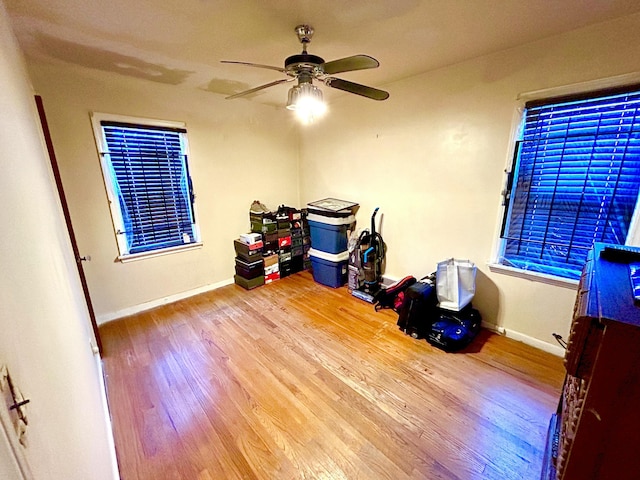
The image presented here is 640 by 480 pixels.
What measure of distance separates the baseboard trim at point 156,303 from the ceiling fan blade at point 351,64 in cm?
281

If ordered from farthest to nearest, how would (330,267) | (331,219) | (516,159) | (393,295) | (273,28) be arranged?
1. (330,267)
2. (331,219)
3. (393,295)
4. (516,159)
5. (273,28)

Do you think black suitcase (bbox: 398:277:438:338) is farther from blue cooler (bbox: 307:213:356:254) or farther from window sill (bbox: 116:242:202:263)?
window sill (bbox: 116:242:202:263)

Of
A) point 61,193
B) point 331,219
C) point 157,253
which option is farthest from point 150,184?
point 331,219

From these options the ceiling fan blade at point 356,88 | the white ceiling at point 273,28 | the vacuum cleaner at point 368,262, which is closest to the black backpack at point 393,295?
the vacuum cleaner at point 368,262

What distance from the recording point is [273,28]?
5.65 ft

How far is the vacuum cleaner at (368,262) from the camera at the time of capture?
314 centimetres

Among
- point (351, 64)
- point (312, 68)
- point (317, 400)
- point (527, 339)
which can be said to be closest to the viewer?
point (351, 64)

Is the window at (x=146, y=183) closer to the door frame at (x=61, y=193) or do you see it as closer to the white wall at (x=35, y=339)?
the door frame at (x=61, y=193)

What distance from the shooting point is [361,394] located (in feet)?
6.15

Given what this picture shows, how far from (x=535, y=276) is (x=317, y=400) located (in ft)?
6.44

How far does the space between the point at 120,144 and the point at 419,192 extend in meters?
2.96

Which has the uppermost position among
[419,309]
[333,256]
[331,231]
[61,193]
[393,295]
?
[61,193]

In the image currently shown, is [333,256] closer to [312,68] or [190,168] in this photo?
[190,168]

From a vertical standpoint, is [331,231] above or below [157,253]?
above
